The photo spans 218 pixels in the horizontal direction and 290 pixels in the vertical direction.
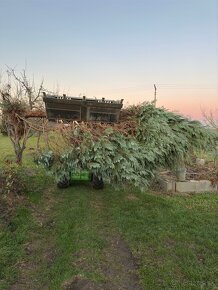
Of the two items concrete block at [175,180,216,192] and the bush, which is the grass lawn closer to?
the bush

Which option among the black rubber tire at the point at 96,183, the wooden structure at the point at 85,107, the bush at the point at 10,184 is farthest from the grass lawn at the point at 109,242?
the wooden structure at the point at 85,107

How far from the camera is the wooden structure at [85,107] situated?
7.90 m

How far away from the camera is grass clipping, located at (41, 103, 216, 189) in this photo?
6871 mm

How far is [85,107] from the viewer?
802cm

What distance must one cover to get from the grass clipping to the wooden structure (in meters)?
0.33

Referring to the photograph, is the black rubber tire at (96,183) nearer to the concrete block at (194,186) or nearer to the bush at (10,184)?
the bush at (10,184)

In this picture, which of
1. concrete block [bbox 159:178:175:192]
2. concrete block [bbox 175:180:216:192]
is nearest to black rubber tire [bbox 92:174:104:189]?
concrete block [bbox 159:178:175:192]

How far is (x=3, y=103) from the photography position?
11102 millimetres

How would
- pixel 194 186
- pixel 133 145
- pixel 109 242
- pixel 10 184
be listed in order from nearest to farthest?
pixel 133 145 → pixel 109 242 → pixel 10 184 → pixel 194 186

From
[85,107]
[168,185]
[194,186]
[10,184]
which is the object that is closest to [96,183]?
[168,185]

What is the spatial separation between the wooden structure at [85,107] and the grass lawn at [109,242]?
109 inches

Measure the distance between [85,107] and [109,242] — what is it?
325cm

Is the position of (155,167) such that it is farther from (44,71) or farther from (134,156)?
(44,71)

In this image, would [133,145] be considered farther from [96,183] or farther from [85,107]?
[96,183]
